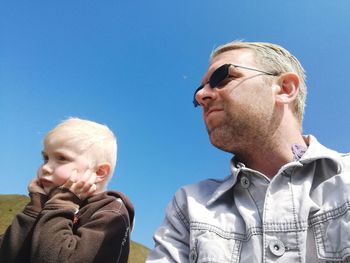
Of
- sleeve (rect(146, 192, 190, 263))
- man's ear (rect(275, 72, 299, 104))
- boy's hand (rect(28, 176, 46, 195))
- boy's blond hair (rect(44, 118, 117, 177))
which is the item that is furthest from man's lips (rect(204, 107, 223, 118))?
boy's hand (rect(28, 176, 46, 195))

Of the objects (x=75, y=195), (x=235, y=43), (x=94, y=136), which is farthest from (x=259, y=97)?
(x=75, y=195)

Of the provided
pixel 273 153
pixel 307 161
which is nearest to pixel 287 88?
pixel 273 153

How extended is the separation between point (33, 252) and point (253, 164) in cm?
234

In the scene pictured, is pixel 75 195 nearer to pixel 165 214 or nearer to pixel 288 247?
pixel 165 214

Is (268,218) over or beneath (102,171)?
beneath

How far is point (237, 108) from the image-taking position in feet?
12.6

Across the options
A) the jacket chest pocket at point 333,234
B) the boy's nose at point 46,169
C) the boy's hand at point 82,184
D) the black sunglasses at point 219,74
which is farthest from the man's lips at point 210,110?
the boy's nose at point 46,169

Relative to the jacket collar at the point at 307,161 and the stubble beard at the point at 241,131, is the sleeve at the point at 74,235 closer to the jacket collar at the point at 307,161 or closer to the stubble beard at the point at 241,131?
the jacket collar at the point at 307,161

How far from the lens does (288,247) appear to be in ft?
9.22

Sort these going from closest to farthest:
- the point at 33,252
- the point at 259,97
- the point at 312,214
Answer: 1. the point at 312,214
2. the point at 33,252
3. the point at 259,97

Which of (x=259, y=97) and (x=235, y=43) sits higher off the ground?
(x=235, y=43)

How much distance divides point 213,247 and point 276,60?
98.4 inches

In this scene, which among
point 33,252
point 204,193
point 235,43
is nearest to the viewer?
point 33,252

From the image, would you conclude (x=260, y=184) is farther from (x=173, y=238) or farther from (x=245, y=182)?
(x=173, y=238)
